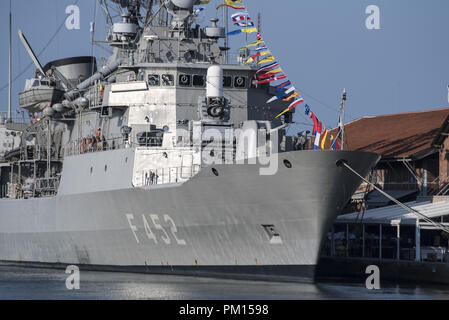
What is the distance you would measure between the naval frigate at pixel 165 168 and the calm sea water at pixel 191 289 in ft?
2.48

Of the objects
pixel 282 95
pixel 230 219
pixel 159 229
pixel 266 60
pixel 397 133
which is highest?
pixel 266 60

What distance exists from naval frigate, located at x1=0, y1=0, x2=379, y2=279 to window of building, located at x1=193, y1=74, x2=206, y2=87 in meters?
0.05

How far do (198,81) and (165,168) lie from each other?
16.1 ft

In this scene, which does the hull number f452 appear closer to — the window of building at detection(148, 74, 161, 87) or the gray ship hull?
the gray ship hull

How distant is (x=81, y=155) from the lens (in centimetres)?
3822

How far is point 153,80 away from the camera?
36.8m

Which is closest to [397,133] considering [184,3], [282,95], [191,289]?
[282,95]

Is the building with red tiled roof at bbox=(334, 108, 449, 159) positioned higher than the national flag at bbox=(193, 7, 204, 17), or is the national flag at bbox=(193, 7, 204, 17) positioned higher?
the national flag at bbox=(193, 7, 204, 17)

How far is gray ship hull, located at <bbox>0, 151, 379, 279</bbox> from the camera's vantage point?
29.4 metres

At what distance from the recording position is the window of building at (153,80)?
36.8m

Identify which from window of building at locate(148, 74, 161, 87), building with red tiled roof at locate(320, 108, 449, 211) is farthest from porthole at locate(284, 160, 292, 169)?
window of building at locate(148, 74, 161, 87)

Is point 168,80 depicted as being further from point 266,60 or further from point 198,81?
point 266,60
